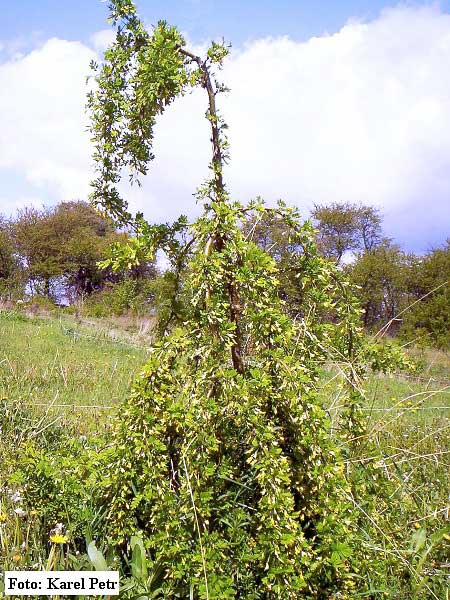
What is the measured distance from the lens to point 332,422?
9.39 ft

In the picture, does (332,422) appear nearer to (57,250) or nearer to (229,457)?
(229,457)

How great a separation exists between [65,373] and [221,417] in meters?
4.52

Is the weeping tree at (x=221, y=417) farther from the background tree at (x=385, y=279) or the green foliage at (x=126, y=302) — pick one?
the background tree at (x=385, y=279)

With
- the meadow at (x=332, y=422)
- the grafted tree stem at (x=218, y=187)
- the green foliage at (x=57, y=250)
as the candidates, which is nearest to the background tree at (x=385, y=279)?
the green foliage at (x=57, y=250)

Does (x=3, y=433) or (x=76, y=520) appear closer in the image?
(x=76, y=520)

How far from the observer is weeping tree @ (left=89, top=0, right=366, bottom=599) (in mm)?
1957

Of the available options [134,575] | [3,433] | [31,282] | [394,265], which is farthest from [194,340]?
[31,282]

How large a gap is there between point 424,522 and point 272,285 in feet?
5.13

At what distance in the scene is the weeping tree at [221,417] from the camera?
1.96 metres

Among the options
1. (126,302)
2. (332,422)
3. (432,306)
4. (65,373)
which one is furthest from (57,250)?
(332,422)

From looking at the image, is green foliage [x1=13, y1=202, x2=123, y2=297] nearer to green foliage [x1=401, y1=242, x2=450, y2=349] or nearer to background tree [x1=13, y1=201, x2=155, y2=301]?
background tree [x1=13, y1=201, x2=155, y2=301]

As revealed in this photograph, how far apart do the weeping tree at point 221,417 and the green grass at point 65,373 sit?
178cm

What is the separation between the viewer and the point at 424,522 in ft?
Result: 9.09

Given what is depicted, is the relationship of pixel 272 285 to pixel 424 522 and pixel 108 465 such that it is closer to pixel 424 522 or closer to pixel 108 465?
pixel 108 465
